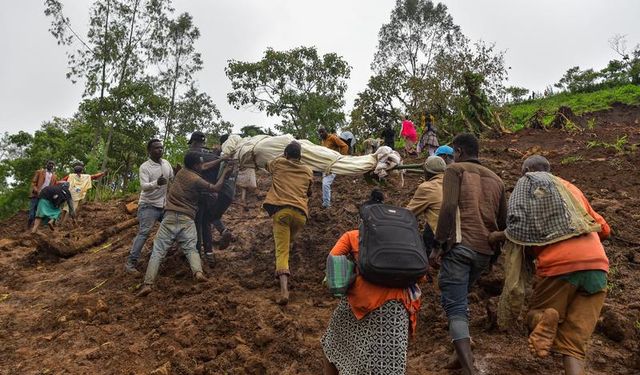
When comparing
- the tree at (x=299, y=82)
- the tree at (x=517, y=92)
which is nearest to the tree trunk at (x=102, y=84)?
the tree at (x=299, y=82)

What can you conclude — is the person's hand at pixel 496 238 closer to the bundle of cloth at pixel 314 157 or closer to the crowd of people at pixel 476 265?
the crowd of people at pixel 476 265

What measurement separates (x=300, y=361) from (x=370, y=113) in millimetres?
16841

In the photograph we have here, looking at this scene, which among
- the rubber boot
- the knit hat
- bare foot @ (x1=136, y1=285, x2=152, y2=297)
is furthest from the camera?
bare foot @ (x1=136, y1=285, x2=152, y2=297)

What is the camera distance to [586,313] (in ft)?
9.40

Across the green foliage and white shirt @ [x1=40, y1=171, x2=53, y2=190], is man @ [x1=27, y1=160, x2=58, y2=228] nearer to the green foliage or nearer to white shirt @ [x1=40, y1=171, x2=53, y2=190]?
white shirt @ [x1=40, y1=171, x2=53, y2=190]

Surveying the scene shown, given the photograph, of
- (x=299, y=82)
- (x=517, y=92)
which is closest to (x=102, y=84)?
(x=299, y=82)

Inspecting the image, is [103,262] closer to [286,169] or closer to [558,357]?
[286,169]

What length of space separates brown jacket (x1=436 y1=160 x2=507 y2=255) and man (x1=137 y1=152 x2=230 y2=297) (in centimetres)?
300

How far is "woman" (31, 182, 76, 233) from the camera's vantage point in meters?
9.20

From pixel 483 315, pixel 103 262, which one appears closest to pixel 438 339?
pixel 483 315

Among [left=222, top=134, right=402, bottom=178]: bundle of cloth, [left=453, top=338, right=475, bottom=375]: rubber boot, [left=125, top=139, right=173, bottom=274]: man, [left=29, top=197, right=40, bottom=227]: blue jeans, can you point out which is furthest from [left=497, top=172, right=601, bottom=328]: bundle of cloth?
[left=29, top=197, right=40, bottom=227]: blue jeans

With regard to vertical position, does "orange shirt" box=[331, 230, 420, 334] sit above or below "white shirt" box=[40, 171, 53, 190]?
below

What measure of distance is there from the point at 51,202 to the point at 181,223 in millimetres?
5383

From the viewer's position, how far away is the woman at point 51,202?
362 inches
